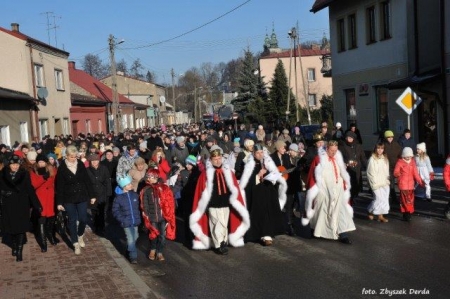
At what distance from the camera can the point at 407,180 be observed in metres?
11.0

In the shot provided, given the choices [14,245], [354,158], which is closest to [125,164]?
[14,245]

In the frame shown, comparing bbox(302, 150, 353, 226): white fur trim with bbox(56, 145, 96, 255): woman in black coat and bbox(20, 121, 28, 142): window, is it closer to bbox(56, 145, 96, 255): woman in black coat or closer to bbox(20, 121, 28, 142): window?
bbox(56, 145, 96, 255): woman in black coat

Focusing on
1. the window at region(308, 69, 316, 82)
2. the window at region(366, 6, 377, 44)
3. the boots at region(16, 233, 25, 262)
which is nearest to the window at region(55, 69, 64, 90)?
the window at region(366, 6, 377, 44)

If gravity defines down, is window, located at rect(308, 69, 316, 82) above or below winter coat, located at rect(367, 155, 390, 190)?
above

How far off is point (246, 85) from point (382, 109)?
36.5 m

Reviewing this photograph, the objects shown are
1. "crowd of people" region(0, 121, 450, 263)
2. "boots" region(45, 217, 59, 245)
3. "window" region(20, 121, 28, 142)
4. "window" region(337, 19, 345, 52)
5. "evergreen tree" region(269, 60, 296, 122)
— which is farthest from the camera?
"evergreen tree" region(269, 60, 296, 122)

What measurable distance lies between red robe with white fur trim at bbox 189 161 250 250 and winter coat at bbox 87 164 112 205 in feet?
9.14

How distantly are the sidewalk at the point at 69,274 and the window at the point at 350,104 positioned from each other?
59.1ft

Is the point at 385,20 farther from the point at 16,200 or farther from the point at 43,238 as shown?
the point at 16,200

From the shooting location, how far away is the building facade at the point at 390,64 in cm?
1962

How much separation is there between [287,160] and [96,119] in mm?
35652

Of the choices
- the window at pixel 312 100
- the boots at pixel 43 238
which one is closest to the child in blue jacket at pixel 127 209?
the boots at pixel 43 238

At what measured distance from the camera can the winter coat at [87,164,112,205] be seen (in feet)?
36.8

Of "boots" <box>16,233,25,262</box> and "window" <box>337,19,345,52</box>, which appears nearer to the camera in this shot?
"boots" <box>16,233,25,262</box>
